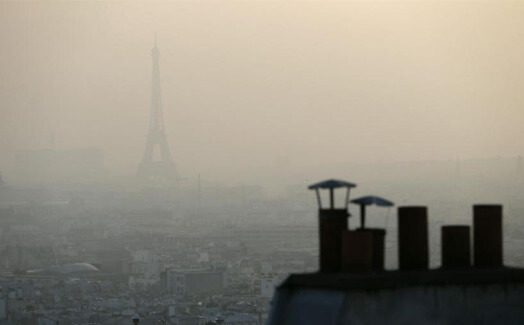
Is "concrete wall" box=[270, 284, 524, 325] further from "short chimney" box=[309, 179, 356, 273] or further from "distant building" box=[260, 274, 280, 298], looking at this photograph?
"distant building" box=[260, 274, 280, 298]

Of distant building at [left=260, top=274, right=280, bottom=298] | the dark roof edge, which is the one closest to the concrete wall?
the dark roof edge

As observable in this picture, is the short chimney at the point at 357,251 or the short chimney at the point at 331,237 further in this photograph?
the short chimney at the point at 331,237

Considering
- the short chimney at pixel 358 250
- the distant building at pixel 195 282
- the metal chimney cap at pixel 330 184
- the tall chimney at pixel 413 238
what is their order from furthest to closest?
1. the distant building at pixel 195 282
2. the tall chimney at pixel 413 238
3. the metal chimney cap at pixel 330 184
4. the short chimney at pixel 358 250

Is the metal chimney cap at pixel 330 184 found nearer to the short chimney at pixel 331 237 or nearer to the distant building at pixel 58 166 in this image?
the short chimney at pixel 331 237

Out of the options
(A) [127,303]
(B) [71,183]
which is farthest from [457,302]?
(B) [71,183]

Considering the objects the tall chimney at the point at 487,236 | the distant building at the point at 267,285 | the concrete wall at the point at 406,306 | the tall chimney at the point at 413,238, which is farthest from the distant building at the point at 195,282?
the concrete wall at the point at 406,306

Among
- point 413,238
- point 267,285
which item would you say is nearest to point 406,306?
point 413,238

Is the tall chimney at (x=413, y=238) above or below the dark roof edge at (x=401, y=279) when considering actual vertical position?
above
